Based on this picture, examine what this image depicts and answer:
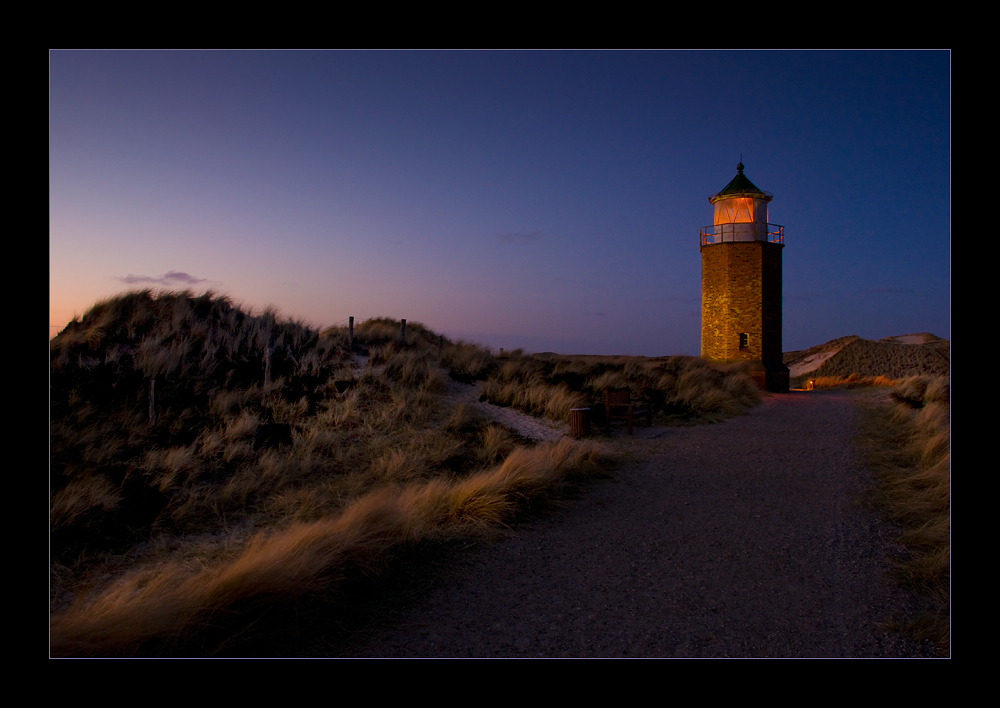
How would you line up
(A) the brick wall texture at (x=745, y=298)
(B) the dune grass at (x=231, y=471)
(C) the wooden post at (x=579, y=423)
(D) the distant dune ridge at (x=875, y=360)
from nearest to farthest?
(B) the dune grass at (x=231, y=471) < (C) the wooden post at (x=579, y=423) < (A) the brick wall texture at (x=745, y=298) < (D) the distant dune ridge at (x=875, y=360)

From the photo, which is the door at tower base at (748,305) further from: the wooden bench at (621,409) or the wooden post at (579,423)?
the wooden post at (579,423)

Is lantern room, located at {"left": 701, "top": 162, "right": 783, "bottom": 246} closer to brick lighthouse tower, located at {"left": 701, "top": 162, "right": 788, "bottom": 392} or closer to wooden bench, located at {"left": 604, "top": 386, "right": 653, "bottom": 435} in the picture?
brick lighthouse tower, located at {"left": 701, "top": 162, "right": 788, "bottom": 392}

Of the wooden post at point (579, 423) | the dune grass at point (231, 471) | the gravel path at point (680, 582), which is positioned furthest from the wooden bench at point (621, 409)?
the gravel path at point (680, 582)

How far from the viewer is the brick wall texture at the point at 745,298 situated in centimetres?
1952

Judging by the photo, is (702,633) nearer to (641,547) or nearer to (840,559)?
(641,547)

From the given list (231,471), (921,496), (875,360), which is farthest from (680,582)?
(875,360)

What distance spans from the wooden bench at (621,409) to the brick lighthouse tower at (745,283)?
10.9 meters

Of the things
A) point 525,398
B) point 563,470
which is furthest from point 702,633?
point 525,398

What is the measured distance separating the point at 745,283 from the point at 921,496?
619 inches

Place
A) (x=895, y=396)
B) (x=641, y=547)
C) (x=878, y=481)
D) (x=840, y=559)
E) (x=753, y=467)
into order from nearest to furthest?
(x=840, y=559)
(x=641, y=547)
(x=878, y=481)
(x=753, y=467)
(x=895, y=396)

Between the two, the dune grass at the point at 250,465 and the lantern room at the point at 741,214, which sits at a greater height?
the lantern room at the point at 741,214
